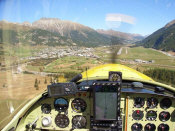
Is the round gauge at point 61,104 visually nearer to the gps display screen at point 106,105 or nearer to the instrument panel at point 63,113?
the instrument panel at point 63,113

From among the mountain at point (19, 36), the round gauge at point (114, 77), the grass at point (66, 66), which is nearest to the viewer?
the round gauge at point (114, 77)

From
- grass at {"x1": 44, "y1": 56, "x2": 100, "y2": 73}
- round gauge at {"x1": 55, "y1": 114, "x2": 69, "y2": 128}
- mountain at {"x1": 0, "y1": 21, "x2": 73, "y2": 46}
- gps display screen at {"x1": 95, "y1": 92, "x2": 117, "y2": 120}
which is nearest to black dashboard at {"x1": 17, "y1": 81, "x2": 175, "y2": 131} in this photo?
round gauge at {"x1": 55, "y1": 114, "x2": 69, "y2": 128}

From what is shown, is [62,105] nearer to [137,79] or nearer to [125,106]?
[125,106]

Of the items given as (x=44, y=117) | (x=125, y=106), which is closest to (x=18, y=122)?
(x=44, y=117)

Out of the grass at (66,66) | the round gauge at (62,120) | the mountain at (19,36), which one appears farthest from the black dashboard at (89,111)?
the grass at (66,66)

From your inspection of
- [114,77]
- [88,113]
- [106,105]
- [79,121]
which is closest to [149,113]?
[114,77]
